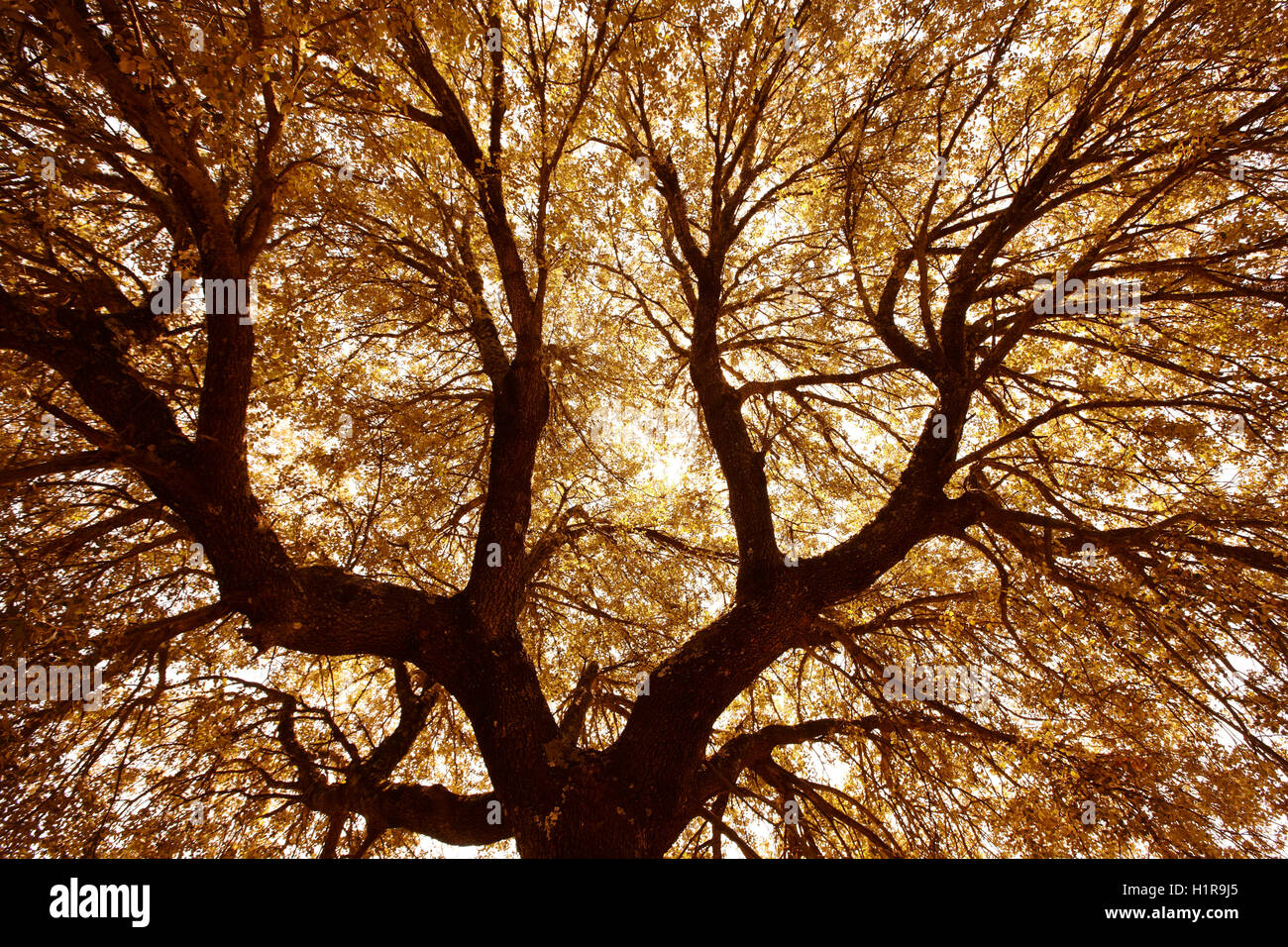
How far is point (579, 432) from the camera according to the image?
6.87 meters

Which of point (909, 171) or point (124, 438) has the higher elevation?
point (909, 171)

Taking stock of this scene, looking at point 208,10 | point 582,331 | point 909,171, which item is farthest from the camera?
point 582,331

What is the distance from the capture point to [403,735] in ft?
17.6

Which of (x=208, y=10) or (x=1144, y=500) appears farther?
(x=1144, y=500)

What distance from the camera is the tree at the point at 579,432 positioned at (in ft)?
11.5

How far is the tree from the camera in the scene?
3508 millimetres
